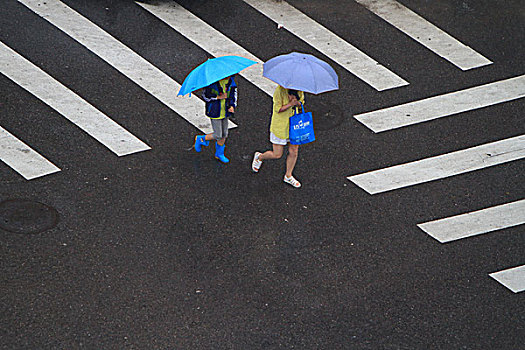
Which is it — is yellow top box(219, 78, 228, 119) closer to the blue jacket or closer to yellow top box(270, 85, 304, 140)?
the blue jacket

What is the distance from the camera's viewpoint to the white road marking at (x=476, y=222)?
8508mm

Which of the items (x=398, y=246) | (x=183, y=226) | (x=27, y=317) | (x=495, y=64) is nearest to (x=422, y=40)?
(x=495, y=64)

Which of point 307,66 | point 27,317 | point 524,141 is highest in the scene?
point 307,66

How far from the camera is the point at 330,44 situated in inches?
472

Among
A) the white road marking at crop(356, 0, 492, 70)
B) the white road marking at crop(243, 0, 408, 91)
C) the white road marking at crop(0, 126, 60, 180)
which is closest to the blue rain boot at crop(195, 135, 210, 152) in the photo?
the white road marking at crop(0, 126, 60, 180)

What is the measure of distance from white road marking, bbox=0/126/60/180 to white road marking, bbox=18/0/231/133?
83.1 inches

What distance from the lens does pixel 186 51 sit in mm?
11523

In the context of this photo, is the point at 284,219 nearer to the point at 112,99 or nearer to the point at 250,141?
the point at 250,141

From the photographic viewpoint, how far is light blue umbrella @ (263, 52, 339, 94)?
8.10 metres

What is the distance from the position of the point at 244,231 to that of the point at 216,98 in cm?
171

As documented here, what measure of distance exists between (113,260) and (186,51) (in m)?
4.85

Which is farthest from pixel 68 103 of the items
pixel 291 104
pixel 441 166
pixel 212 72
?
pixel 441 166

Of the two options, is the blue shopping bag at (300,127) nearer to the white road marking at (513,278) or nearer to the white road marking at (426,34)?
the white road marking at (513,278)

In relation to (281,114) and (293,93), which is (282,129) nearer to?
(281,114)
